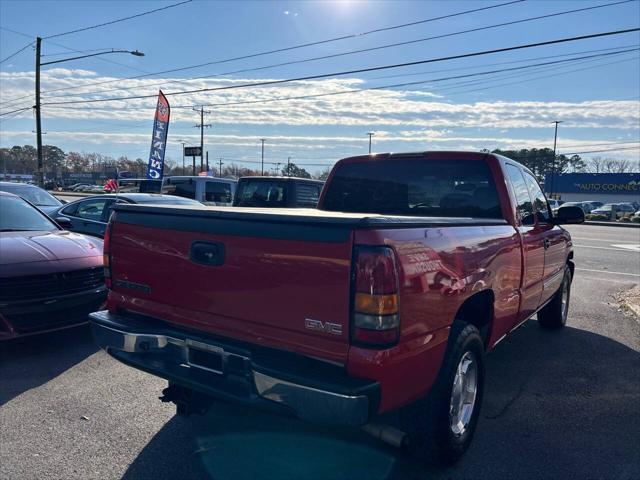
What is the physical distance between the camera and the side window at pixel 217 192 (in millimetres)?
15195

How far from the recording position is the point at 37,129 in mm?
24578

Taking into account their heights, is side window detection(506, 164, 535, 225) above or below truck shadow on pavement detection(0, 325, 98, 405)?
above

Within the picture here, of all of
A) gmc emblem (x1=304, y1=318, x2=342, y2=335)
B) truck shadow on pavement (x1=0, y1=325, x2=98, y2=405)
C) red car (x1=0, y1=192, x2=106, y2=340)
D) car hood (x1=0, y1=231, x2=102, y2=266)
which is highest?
gmc emblem (x1=304, y1=318, x2=342, y2=335)

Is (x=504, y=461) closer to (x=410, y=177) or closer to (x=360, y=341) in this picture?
(x=360, y=341)

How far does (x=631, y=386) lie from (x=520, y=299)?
1.41 meters

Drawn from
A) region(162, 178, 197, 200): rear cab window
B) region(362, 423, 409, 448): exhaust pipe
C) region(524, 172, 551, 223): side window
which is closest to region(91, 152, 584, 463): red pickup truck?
region(362, 423, 409, 448): exhaust pipe

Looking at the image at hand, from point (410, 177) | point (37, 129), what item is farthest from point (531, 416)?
point (37, 129)

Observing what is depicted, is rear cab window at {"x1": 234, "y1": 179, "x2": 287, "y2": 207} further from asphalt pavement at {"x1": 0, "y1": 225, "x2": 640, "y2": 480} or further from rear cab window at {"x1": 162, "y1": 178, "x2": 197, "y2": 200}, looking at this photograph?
asphalt pavement at {"x1": 0, "y1": 225, "x2": 640, "y2": 480}

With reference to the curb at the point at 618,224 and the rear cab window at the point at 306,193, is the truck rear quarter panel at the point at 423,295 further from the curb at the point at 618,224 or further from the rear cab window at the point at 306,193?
the curb at the point at 618,224

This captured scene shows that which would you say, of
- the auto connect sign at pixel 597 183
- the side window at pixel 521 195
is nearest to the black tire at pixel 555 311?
the side window at pixel 521 195

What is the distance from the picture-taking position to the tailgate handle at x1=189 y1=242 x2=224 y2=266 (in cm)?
283

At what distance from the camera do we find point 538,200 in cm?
526

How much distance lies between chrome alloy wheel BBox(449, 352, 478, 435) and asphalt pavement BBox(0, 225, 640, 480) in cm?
25

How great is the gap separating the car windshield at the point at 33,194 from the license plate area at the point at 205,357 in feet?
30.9
